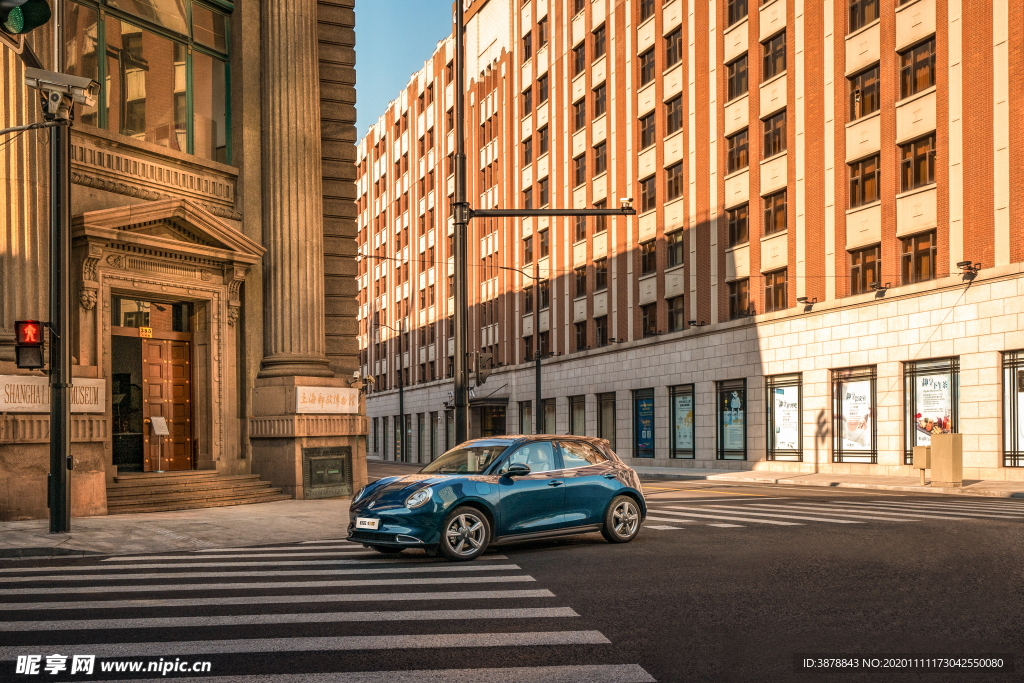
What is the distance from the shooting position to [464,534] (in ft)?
38.3

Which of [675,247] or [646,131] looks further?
[646,131]

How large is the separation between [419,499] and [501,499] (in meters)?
1.08

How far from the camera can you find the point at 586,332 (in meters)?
53.8

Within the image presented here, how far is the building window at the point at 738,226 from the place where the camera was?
4094 centimetres

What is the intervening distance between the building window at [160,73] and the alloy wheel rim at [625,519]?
13559 mm

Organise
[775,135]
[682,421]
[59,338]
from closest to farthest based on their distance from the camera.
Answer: [59,338], [775,135], [682,421]

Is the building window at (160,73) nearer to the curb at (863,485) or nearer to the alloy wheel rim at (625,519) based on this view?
the alloy wheel rim at (625,519)

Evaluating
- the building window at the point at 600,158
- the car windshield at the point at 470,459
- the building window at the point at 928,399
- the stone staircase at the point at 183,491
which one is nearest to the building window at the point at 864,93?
the building window at the point at 928,399

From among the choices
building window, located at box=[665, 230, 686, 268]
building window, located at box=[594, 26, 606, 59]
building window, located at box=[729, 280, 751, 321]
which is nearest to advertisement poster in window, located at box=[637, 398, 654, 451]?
building window, located at box=[665, 230, 686, 268]

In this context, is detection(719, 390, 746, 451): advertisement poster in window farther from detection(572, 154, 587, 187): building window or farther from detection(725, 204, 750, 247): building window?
detection(572, 154, 587, 187): building window

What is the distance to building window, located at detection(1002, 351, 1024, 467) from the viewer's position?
2772 cm

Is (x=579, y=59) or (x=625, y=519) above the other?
(x=579, y=59)

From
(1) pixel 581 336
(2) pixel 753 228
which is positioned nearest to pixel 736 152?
(2) pixel 753 228

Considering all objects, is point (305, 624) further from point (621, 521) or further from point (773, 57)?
point (773, 57)
